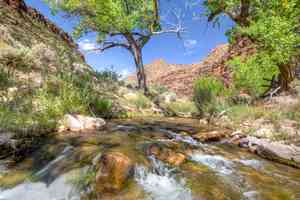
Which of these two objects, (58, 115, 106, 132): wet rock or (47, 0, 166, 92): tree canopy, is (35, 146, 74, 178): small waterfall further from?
(47, 0, 166, 92): tree canopy

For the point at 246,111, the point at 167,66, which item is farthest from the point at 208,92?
the point at 167,66

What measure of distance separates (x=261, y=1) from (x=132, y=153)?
35.2 feet

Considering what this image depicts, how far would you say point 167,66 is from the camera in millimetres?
90125

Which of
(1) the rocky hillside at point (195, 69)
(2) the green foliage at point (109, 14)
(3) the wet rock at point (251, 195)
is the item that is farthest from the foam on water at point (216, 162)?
(1) the rocky hillside at point (195, 69)

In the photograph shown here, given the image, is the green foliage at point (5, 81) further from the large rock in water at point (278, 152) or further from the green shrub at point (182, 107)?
the green shrub at point (182, 107)

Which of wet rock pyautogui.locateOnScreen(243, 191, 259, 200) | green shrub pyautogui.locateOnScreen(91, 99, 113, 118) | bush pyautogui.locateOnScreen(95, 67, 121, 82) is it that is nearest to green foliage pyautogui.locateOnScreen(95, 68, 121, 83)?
bush pyautogui.locateOnScreen(95, 67, 121, 82)

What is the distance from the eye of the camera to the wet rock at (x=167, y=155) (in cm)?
388

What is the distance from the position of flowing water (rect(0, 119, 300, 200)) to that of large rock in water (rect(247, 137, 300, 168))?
28cm

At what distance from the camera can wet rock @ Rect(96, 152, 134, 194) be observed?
3045 mm

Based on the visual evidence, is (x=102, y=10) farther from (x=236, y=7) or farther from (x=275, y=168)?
(x=275, y=168)

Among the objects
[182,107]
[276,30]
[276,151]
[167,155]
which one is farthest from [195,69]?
[167,155]

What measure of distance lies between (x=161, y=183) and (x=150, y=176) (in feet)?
0.60

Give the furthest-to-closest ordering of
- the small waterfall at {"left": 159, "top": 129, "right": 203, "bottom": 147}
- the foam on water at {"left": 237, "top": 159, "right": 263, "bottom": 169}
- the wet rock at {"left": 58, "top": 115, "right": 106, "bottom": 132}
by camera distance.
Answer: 1. the wet rock at {"left": 58, "top": 115, "right": 106, "bottom": 132}
2. the small waterfall at {"left": 159, "top": 129, "right": 203, "bottom": 147}
3. the foam on water at {"left": 237, "top": 159, "right": 263, "bottom": 169}

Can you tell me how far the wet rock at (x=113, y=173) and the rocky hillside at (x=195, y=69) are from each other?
15.5 m
